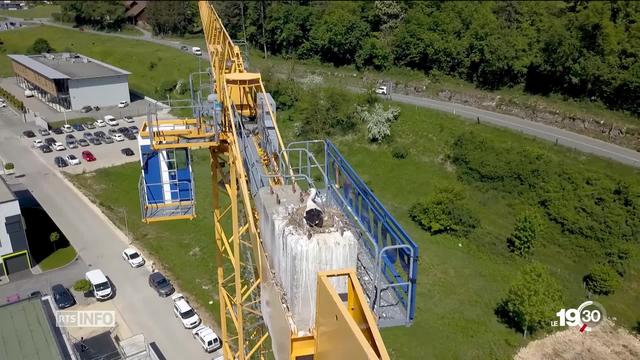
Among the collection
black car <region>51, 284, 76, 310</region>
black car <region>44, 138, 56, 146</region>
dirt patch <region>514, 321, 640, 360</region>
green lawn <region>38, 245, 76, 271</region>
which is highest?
black car <region>44, 138, 56, 146</region>

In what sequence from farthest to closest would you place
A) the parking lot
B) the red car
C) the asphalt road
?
the red car, the parking lot, the asphalt road

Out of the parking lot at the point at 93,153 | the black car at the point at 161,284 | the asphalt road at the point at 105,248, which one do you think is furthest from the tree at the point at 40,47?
the black car at the point at 161,284

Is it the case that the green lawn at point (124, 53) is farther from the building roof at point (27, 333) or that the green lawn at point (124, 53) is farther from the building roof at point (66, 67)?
the building roof at point (27, 333)

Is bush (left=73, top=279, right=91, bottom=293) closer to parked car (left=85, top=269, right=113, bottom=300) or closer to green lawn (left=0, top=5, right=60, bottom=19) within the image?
parked car (left=85, top=269, right=113, bottom=300)

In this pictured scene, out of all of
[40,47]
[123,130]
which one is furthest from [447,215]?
[40,47]

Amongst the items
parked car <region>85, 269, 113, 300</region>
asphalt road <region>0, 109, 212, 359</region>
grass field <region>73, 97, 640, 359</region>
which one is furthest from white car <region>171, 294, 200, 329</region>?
parked car <region>85, 269, 113, 300</region>

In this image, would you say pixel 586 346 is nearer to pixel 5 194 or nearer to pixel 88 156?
pixel 5 194

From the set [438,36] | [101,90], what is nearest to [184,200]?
[438,36]
